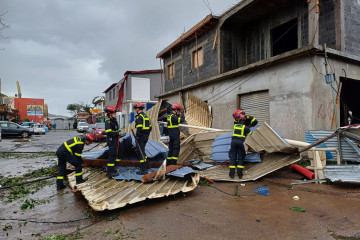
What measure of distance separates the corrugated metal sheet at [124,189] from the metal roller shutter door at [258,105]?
5.72 metres

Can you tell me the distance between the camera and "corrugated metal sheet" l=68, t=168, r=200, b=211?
3.93 m

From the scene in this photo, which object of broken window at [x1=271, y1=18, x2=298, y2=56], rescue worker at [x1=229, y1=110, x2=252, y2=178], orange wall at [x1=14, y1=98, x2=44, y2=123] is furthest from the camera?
orange wall at [x1=14, y1=98, x2=44, y2=123]

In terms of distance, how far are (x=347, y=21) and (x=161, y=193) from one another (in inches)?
366

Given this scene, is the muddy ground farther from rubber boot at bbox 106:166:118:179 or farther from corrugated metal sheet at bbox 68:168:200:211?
rubber boot at bbox 106:166:118:179

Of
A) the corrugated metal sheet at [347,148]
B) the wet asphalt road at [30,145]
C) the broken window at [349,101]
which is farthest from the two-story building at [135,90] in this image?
the corrugated metal sheet at [347,148]

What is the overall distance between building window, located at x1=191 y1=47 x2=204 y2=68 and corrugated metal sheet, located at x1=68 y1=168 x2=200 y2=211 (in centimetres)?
1050

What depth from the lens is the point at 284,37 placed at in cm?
1157

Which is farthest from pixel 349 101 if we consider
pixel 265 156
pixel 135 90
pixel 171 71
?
pixel 135 90

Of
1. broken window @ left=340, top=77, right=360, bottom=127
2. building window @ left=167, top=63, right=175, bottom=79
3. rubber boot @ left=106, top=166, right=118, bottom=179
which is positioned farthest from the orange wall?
broken window @ left=340, top=77, right=360, bottom=127

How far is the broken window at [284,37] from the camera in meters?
10.9

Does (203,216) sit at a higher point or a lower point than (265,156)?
lower

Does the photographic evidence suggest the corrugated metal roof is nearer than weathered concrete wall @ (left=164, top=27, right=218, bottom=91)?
Yes

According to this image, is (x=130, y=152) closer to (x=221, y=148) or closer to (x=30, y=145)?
(x=221, y=148)

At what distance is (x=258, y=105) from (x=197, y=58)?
20.3 ft
